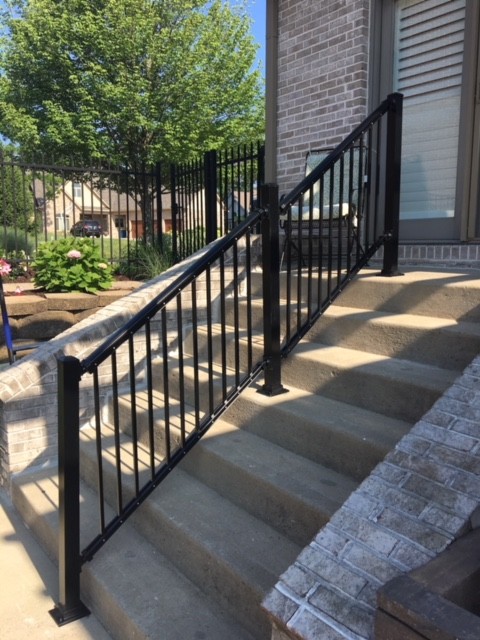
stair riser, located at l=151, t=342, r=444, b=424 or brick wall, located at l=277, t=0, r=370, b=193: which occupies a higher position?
brick wall, located at l=277, t=0, r=370, b=193

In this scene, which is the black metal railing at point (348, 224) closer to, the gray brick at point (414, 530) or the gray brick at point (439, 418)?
the gray brick at point (439, 418)

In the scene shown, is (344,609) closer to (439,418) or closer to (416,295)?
(439,418)

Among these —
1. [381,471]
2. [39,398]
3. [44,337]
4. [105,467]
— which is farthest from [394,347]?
[44,337]

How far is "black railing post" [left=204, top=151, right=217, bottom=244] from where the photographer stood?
6355mm

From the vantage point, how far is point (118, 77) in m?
13.8

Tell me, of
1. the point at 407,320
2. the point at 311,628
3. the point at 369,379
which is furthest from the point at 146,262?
the point at 311,628

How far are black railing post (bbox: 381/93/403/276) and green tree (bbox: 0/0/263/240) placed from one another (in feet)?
35.9

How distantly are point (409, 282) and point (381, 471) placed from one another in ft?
5.53

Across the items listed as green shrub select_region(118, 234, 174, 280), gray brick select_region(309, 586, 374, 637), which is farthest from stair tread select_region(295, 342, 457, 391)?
green shrub select_region(118, 234, 174, 280)

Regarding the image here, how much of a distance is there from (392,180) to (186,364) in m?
1.83

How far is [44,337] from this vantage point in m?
4.98

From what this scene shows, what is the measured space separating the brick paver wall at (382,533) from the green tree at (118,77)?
12738 mm

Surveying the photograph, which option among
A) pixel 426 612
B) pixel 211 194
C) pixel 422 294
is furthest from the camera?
pixel 211 194

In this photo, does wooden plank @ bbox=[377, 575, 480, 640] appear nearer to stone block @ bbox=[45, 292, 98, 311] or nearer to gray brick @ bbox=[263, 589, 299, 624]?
gray brick @ bbox=[263, 589, 299, 624]
